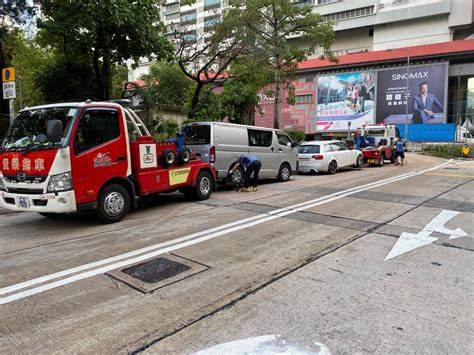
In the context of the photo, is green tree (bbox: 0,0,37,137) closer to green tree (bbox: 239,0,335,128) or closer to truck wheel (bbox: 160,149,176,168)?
truck wheel (bbox: 160,149,176,168)

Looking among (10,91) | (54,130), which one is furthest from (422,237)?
(10,91)

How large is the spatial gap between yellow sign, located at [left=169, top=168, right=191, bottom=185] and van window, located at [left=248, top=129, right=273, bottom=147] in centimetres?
377

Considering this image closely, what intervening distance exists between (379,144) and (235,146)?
13.8 m

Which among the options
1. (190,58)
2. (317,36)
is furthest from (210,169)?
(317,36)

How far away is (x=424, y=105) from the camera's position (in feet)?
149

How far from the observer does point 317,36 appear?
2394cm

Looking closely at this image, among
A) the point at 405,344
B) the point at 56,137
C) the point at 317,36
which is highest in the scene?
the point at 317,36

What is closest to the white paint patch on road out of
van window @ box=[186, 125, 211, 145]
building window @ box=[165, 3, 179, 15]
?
van window @ box=[186, 125, 211, 145]

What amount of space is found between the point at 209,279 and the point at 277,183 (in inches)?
373

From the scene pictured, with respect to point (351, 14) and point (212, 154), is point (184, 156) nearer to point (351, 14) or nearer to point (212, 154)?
point (212, 154)

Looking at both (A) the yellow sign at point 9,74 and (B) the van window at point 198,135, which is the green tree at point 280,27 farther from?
(A) the yellow sign at point 9,74

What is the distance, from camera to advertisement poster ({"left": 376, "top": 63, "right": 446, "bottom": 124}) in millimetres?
44719

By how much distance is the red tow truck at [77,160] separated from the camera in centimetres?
632

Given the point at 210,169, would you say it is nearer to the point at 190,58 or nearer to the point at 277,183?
the point at 277,183
